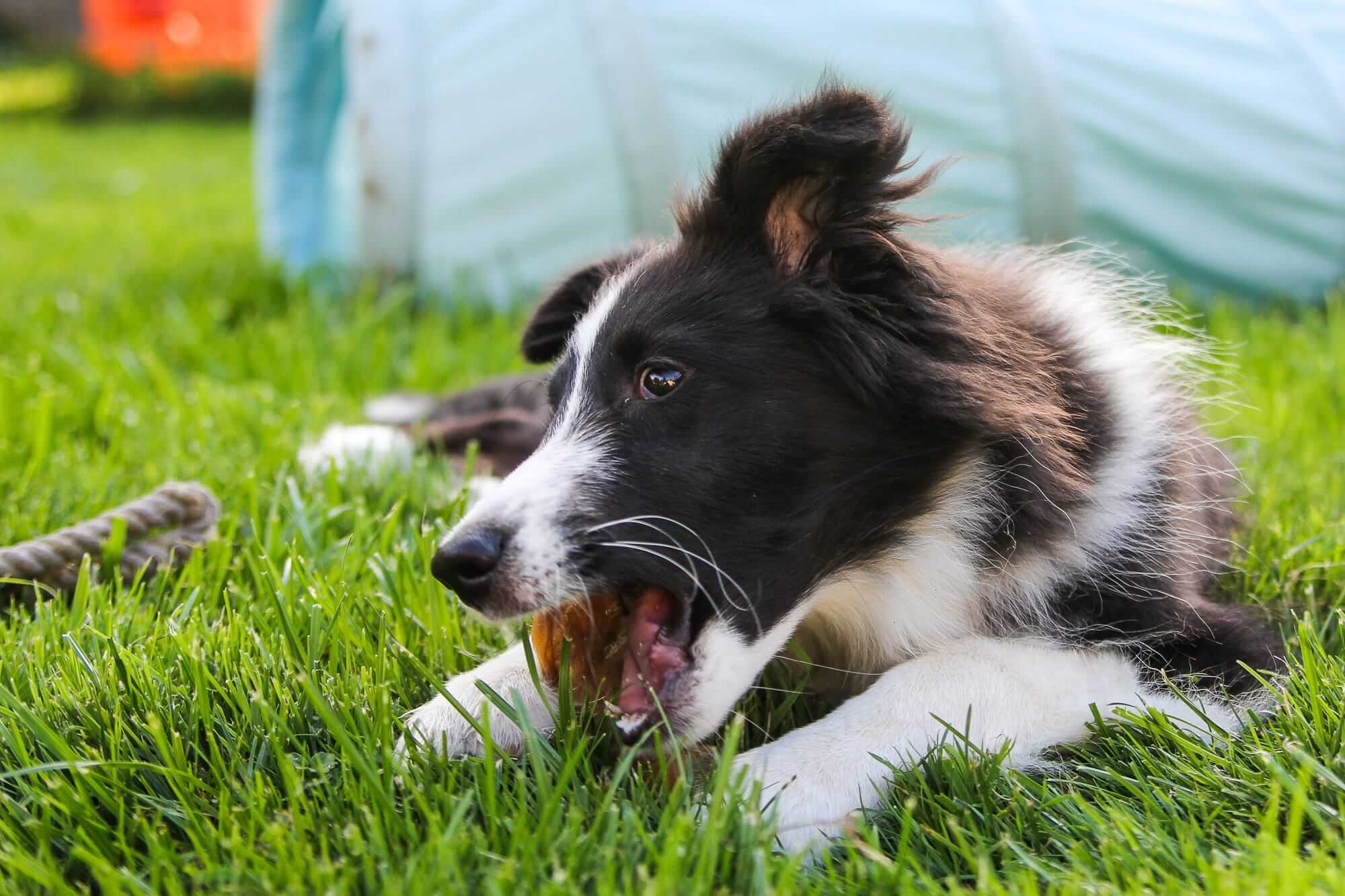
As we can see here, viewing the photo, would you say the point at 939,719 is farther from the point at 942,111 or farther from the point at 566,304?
the point at 942,111

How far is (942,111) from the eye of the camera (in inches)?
220

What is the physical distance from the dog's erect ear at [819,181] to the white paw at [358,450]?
169cm

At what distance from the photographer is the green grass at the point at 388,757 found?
6.16 feet

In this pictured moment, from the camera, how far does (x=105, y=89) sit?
1778 centimetres

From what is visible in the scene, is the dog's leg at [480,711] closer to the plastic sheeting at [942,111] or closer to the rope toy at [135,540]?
the rope toy at [135,540]

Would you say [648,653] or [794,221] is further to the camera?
[794,221]

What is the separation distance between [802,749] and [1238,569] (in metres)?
1.45

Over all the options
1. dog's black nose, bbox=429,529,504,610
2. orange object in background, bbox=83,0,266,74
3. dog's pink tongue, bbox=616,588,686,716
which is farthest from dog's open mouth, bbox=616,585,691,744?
orange object in background, bbox=83,0,266,74

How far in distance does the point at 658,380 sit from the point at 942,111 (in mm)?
3591

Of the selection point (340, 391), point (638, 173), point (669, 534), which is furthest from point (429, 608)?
point (638, 173)

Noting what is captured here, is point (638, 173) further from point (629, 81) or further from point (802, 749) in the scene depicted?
point (802, 749)

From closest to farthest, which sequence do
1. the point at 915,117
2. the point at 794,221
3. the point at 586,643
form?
the point at 586,643 < the point at 794,221 < the point at 915,117

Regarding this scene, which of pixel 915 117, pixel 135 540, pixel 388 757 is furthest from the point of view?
pixel 915 117

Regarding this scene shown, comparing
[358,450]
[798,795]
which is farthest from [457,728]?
[358,450]
